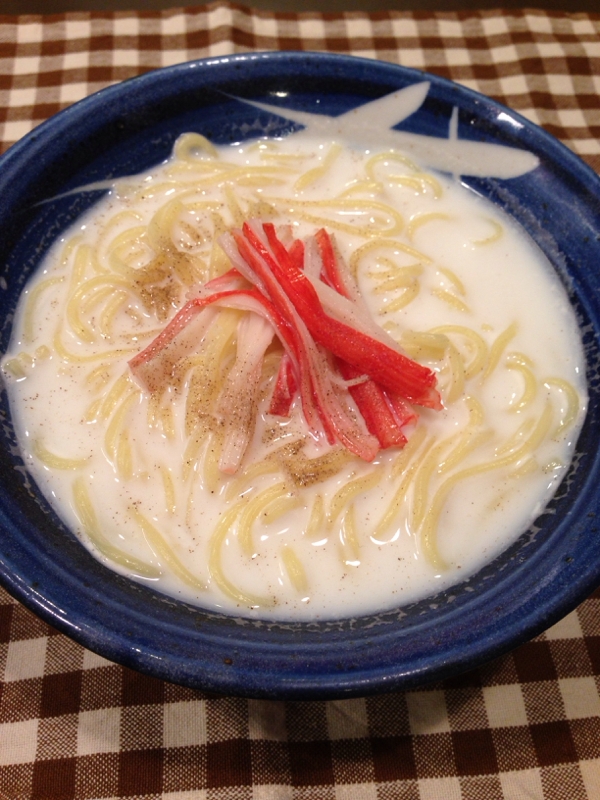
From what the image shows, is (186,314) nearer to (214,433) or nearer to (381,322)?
(214,433)

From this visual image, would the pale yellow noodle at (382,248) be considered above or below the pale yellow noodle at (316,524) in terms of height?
above

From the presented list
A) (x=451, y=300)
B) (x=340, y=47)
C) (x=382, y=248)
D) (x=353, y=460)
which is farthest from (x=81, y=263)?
(x=340, y=47)

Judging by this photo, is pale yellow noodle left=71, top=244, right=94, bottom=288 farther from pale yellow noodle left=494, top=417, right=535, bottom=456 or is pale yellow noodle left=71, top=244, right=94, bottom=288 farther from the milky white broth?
pale yellow noodle left=494, top=417, right=535, bottom=456

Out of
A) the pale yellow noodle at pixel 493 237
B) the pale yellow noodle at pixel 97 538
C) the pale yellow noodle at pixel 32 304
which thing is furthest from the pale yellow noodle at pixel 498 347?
the pale yellow noodle at pixel 32 304

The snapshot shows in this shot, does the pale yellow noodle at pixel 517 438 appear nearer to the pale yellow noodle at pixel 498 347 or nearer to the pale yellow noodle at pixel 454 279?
the pale yellow noodle at pixel 498 347

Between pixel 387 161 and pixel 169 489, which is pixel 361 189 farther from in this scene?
pixel 169 489

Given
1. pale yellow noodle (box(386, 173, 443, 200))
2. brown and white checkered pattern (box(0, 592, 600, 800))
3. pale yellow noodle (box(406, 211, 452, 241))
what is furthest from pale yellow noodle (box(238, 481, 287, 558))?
pale yellow noodle (box(386, 173, 443, 200))
